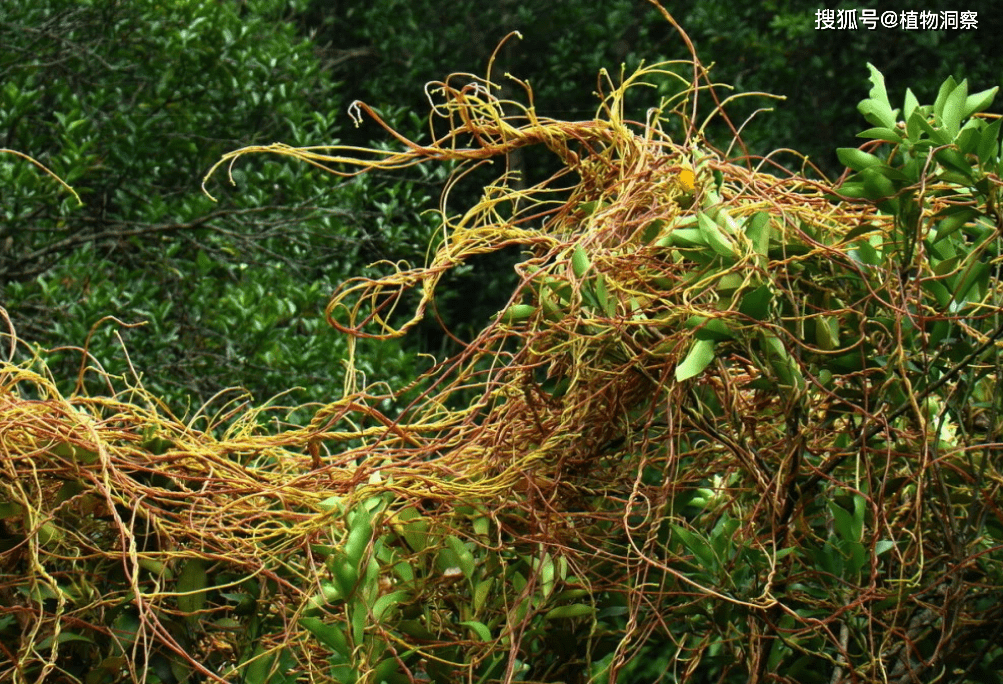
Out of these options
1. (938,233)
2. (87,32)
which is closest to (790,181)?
(938,233)

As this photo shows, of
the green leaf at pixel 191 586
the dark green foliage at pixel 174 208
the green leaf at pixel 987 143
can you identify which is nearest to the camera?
the green leaf at pixel 987 143

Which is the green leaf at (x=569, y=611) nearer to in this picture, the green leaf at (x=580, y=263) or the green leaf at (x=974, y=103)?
the green leaf at (x=580, y=263)

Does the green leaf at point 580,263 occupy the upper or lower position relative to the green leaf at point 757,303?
upper

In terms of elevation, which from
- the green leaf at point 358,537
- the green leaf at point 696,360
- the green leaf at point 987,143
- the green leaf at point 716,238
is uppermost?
the green leaf at point 987,143

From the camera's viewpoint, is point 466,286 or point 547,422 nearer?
point 547,422

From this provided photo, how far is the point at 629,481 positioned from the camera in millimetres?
1984

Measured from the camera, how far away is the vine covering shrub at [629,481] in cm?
173

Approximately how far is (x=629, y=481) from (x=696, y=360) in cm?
39

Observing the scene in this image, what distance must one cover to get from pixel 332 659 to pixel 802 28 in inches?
243

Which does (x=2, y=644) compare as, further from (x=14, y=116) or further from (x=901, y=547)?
(x=14, y=116)

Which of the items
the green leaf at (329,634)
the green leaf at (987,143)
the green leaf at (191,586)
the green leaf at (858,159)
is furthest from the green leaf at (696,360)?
the green leaf at (191,586)

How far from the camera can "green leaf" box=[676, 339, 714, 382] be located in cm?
163

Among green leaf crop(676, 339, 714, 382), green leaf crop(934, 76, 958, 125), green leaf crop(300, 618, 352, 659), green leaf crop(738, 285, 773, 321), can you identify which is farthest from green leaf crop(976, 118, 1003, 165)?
green leaf crop(300, 618, 352, 659)

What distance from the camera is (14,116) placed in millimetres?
3793
